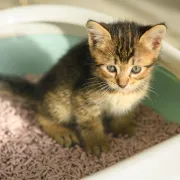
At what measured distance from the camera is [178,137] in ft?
3.43

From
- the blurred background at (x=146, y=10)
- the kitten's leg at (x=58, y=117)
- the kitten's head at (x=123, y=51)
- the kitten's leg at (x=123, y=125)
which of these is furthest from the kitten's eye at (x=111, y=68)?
the blurred background at (x=146, y=10)

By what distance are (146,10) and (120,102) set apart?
38.4 inches

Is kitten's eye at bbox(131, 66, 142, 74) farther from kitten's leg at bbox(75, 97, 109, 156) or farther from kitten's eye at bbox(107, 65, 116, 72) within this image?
kitten's leg at bbox(75, 97, 109, 156)

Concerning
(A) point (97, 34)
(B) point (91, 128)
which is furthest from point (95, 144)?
(A) point (97, 34)

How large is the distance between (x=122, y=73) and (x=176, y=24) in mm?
964

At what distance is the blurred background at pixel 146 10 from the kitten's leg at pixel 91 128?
0.81 metres

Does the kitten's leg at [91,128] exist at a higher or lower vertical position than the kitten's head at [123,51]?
lower

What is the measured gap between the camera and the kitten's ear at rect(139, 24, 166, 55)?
4.19 ft

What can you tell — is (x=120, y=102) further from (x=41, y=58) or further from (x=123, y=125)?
(x=41, y=58)

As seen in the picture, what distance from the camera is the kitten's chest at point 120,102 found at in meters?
1.48

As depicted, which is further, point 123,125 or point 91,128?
point 123,125

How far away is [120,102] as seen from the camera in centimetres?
150

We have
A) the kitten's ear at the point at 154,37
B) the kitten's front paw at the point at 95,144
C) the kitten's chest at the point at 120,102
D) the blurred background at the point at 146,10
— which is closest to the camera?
the kitten's ear at the point at 154,37

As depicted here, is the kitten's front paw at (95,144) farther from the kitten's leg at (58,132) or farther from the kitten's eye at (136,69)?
the kitten's eye at (136,69)
